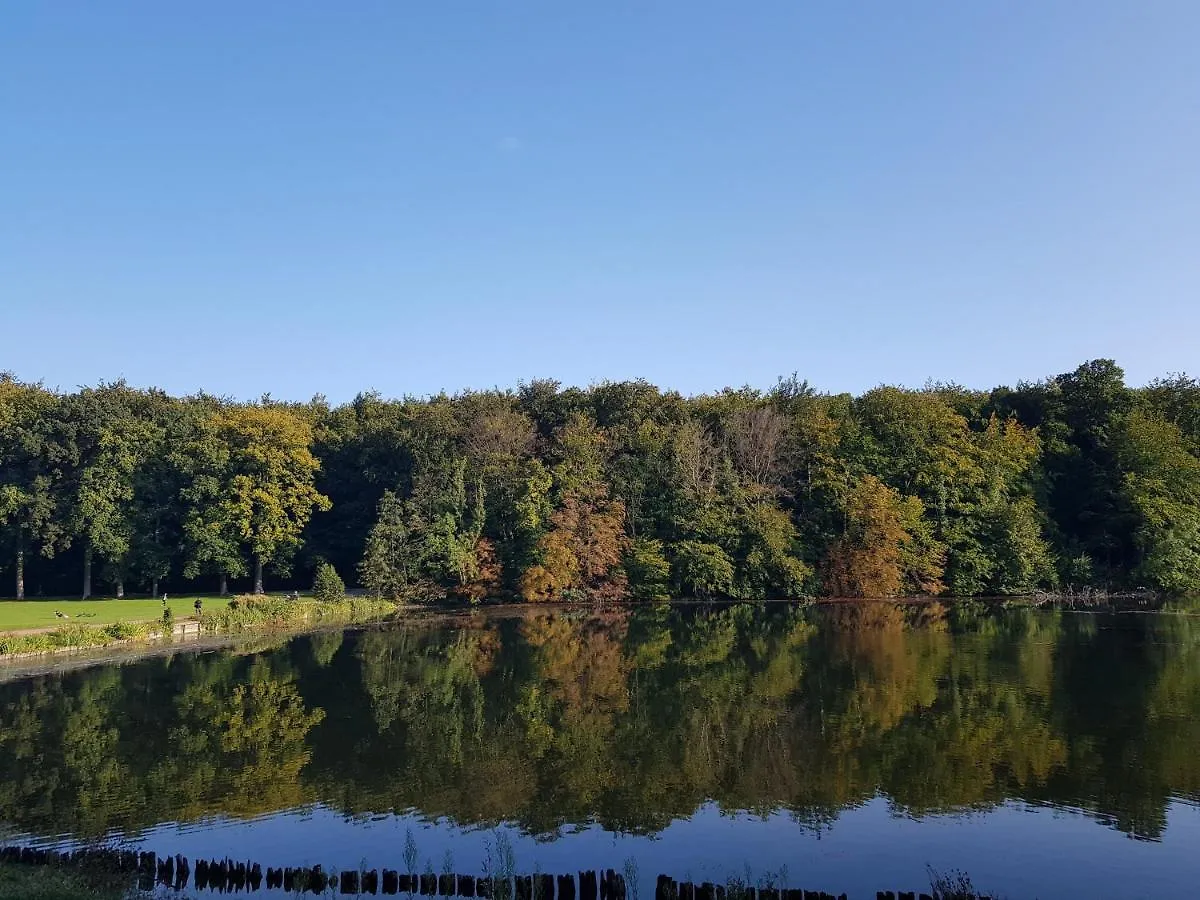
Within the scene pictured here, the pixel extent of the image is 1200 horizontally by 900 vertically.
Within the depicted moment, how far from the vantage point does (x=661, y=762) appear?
64.2ft

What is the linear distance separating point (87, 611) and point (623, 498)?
118 ft

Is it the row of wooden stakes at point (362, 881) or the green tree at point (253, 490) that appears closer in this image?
the row of wooden stakes at point (362, 881)

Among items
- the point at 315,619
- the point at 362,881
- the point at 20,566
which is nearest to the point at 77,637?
the point at 315,619

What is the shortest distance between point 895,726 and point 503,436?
157 ft

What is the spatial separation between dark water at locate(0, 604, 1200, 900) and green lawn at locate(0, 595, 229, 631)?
27.3 ft

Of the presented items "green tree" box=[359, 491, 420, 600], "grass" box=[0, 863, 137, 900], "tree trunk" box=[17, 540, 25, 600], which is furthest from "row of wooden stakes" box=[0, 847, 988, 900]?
"tree trunk" box=[17, 540, 25, 600]

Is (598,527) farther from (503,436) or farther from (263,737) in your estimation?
(263,737)

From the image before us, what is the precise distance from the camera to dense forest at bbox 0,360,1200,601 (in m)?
57.6

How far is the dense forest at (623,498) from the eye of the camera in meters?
Answer: 57.6

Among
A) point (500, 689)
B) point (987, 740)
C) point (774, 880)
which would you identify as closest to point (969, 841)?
point (774, 880)

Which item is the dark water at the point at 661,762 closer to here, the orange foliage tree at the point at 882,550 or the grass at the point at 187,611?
the grass at the point at 187,611

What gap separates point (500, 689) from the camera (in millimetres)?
28750

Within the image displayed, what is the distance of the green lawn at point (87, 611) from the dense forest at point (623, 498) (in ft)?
16.8

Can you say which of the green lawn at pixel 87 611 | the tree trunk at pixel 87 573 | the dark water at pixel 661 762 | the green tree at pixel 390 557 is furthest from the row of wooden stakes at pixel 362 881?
the tree trunk at pixel 87 573
